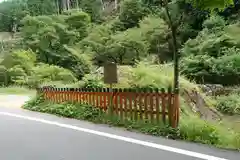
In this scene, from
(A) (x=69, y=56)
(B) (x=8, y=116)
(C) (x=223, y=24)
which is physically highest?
(C) (x=223, y=24)

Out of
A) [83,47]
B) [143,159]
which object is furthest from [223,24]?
[143,159]

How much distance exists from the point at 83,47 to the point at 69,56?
1.58 metres

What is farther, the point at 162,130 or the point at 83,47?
the point at 83,47

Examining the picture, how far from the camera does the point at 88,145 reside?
699 centimetres

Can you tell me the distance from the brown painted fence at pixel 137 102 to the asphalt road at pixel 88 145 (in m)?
0.75

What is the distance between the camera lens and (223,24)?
30.3m

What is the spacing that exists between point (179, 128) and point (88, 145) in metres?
1.96

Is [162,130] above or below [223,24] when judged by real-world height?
below

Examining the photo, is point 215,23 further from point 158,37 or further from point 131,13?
point 131,13

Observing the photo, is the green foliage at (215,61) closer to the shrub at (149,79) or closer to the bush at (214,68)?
the bush at (214,68)

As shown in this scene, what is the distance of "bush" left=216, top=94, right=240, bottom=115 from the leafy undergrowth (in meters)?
9.36

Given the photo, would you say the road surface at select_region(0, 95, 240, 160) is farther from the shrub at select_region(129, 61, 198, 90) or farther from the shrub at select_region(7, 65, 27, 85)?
the shrub at select_region(7, 65, 27, 85)

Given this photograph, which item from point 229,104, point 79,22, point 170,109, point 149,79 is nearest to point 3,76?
point 79,22

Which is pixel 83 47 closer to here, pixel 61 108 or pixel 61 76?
pixel 61 76
